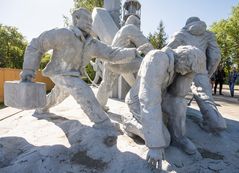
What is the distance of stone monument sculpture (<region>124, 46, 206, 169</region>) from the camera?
7.93 feet

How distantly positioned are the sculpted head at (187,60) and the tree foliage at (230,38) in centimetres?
1876

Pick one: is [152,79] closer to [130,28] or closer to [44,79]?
[130,28]

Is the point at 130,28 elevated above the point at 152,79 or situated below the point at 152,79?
above

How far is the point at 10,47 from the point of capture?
83.7 feet

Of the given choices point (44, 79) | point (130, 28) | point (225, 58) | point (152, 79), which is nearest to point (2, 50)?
point (44, 79)

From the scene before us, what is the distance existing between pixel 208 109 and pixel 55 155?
200 centimetres

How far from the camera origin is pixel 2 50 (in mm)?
24375

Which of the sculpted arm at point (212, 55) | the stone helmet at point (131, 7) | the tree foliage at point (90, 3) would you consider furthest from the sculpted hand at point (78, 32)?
the tree foliage at point (90, 3)

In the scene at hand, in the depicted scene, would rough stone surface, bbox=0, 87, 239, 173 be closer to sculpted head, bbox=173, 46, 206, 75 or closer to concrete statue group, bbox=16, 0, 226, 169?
concrete statue group, bbox=16, 0, 226, 169

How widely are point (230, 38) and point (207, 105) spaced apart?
18.4m

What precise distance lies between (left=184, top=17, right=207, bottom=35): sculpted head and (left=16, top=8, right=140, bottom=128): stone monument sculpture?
4.01 ft

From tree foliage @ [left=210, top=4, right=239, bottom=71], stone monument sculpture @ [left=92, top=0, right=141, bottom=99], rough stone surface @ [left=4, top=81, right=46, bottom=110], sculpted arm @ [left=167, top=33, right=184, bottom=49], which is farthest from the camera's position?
tree foliage @ [left=210, top=4, right=239, bottom=71]

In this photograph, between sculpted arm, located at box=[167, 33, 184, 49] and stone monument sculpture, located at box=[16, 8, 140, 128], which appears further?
sculpted arm, located at box=[167, 33, 184, 49]

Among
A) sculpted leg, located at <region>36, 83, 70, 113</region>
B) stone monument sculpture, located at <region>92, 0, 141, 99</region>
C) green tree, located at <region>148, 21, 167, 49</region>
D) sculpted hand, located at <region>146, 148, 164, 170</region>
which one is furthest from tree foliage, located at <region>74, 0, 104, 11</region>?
sculpted hand, located at <region>146, 148, 164, 170</region>
